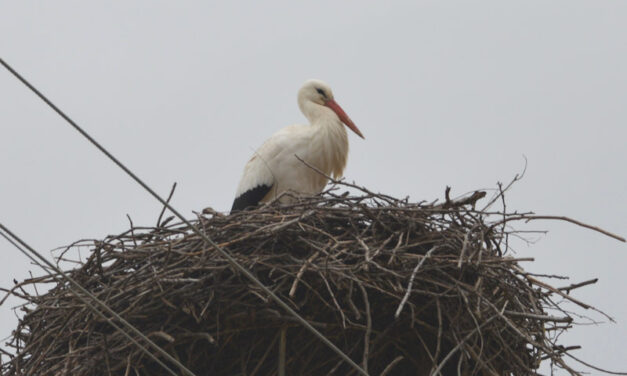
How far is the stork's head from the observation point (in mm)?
6043

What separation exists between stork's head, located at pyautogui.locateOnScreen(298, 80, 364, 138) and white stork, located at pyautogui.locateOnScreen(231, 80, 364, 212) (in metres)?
0.11

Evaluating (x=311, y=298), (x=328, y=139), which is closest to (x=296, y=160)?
(x=328, y=139)

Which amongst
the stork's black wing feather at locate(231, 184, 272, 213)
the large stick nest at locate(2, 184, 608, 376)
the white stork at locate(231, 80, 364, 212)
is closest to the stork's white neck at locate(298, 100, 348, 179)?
the white stork at locate(231, 80, 364, 212)

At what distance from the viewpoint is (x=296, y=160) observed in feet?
18.4

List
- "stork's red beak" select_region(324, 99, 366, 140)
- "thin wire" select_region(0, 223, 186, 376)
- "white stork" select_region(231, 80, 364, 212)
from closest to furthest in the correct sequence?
"thin wire" select_region(0, 223, 186, 376) < "white stork" select_region(231, 80, 364, 212) < "stork's red beak" select_region(324, 99, 366, 140)

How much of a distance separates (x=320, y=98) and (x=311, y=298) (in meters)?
2.22

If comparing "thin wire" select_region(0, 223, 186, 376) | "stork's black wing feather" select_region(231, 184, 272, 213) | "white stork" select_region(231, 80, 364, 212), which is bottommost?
"thin wire" select_region(0, 223, 186, 376)

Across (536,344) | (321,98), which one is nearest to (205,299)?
(536,344)

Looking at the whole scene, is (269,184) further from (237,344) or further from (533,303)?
(533,303)

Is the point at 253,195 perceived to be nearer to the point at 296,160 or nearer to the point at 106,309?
the point at 296,160

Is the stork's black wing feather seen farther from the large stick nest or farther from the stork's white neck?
the large stick nest

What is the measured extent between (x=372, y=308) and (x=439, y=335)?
1.18ft

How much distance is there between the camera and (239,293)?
4043 millimetres

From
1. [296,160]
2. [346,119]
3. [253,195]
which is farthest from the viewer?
[346,119]
